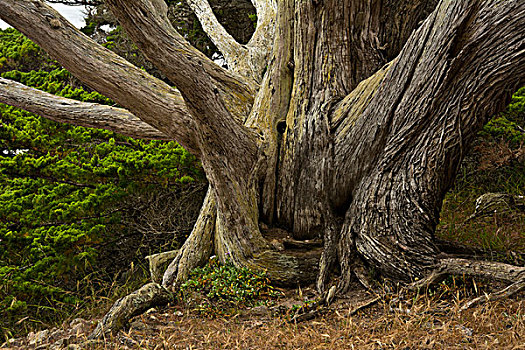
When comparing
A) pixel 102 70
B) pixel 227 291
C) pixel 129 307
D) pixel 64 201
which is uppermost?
pixel 102 70

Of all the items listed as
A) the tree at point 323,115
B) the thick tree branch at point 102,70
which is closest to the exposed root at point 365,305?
the tree at point 323,115

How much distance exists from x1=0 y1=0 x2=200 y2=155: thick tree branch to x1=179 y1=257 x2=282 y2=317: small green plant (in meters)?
1.27

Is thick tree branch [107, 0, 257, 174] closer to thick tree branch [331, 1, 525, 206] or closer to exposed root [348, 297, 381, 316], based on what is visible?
thick tree branch [331, 1, 525, 206]

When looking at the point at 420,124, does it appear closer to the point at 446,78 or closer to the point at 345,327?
the point at 446,78

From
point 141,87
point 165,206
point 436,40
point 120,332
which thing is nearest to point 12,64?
point 165,206

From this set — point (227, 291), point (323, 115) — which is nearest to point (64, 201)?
point (227, 291)

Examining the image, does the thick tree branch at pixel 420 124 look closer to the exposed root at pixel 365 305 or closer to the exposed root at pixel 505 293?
the exposed root at pixel 365 305

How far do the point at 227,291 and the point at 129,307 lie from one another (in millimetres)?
889

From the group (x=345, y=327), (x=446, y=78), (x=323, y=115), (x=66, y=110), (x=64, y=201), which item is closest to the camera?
(x=345, y=327)

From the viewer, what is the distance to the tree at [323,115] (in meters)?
3.24

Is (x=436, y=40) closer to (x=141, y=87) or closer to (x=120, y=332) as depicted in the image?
(x=141, y=87)

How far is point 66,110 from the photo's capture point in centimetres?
464

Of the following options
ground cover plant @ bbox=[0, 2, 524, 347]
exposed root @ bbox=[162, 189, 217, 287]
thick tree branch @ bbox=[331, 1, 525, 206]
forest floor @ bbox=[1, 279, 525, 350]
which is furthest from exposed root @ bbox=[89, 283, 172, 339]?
thick tree branch @ bbox=[331, 1, 525, 206]

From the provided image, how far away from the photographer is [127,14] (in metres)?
3.22
